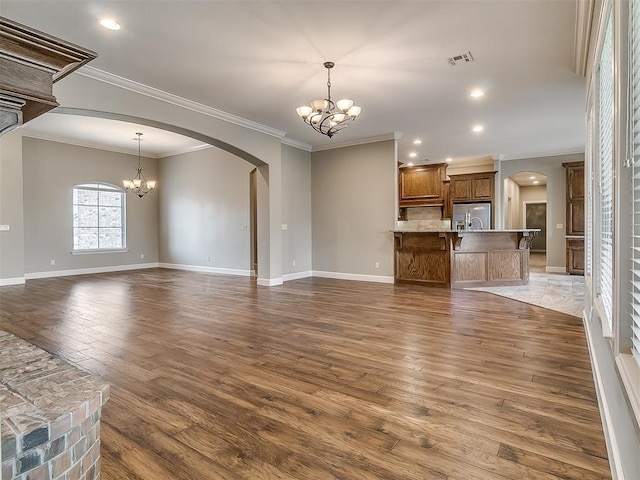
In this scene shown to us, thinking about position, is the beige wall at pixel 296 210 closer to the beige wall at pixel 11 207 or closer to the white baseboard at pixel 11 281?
the beige wall at pixel 11 207

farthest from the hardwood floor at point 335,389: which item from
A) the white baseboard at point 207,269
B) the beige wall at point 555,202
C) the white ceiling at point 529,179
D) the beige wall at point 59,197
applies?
the white ceiling at point 529,179

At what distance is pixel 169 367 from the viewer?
2.73m

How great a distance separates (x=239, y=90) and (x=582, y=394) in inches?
187

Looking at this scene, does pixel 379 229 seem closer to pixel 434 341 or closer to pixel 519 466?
pixel 434 341

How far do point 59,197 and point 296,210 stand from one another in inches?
220

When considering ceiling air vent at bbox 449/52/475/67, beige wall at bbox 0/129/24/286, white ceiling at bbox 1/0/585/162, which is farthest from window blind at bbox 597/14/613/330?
beige wall at bbox 0/129/24/286

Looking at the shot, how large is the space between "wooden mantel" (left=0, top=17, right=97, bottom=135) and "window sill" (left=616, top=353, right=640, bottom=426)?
5.83ft

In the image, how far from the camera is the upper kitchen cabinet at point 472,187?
9000 millimetres

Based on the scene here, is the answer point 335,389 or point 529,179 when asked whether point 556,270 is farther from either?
point 335,389

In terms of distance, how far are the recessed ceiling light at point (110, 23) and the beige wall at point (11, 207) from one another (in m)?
4.90

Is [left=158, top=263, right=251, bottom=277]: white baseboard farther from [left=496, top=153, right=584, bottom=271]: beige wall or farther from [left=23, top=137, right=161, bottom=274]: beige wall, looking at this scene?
[left=496, top=153, right=584, bottom=271]: beige wall

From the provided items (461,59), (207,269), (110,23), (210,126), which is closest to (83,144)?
(207,269)

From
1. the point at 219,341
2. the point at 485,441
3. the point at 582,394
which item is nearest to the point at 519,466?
the point at 485,441

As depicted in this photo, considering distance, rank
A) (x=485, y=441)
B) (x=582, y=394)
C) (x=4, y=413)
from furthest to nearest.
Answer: (x=582, y=394) < (x=485, y=441) < (x=4, y=413)
